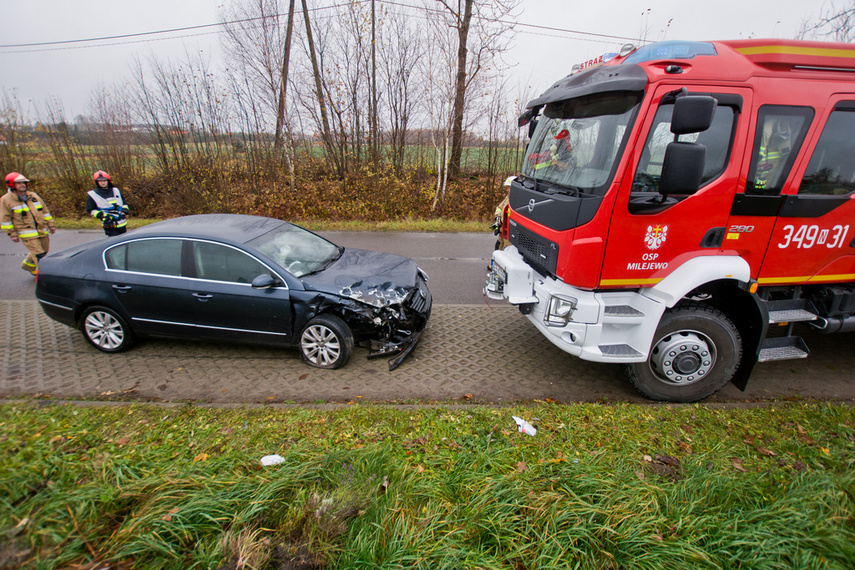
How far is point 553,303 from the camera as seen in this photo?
4016 mm

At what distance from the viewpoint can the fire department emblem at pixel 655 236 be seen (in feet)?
12.2

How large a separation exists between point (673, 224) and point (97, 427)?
17.3 feet

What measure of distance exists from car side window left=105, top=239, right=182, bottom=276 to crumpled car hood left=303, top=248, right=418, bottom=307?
163 cm

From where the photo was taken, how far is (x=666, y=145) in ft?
11.7

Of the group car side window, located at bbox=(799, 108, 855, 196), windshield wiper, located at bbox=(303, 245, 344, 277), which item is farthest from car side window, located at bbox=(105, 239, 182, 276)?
car side window, located at bbox=(799, 108, 855, 196)

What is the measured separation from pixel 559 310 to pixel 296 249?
3345mm

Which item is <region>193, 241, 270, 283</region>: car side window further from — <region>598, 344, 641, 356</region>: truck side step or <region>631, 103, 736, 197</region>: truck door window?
<region>631, 103, 736, 197</region>: truck door window

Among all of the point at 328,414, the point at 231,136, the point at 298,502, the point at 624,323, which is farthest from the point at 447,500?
the point at 231,136

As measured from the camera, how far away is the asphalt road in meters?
7.36

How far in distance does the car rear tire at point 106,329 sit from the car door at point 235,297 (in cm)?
105

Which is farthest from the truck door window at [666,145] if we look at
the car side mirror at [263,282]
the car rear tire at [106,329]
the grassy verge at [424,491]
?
the car rear tire at [106,329]

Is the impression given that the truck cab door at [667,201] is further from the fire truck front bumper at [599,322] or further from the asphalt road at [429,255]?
the asphalt road at [429,255]

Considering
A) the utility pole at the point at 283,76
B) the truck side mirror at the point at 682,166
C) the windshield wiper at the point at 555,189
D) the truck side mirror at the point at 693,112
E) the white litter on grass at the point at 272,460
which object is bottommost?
the white litter on grass at the point at 272,460

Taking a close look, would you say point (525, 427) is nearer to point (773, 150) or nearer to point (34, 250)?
point (773, 150)
